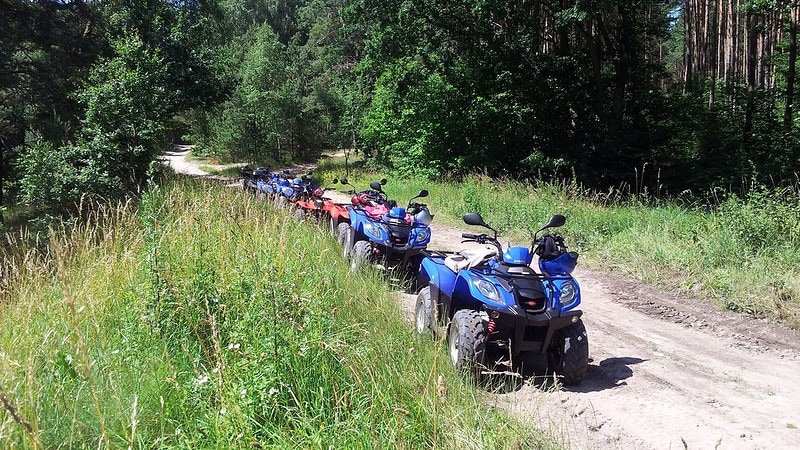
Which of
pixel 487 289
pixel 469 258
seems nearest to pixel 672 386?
pixel 487 289

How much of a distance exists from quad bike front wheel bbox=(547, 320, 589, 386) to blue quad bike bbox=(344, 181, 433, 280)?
2528mm

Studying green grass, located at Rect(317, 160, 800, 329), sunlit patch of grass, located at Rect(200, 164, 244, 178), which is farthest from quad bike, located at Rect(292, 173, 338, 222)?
sunlit patch of grass, located at Rect(200, 164, 244, 178)

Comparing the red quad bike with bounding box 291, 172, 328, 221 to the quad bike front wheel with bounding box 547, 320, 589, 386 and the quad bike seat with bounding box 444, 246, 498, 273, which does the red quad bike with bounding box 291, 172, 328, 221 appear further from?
the quad bike front wheel with bounding box 547, 320, 589, 386


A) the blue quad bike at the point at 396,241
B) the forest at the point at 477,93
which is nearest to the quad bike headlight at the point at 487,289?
the blue quad bike at the point at 396,241

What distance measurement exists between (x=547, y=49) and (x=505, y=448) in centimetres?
1809

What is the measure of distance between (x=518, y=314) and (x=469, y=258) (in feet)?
2.83

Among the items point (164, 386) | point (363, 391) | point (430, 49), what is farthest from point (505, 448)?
point (430, 49)

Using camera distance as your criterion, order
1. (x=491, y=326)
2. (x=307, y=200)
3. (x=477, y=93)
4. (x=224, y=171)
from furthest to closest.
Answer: (x=224, y=171) < (x=477, y=93) < (x=307, y=200) < (x=491, y=326)

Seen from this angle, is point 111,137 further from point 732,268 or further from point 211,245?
point 732,268

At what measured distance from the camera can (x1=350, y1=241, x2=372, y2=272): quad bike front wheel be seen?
6.27 metres

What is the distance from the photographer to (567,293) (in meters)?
4.00

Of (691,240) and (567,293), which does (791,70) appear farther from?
(567,293)

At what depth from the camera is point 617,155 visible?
52.7ft

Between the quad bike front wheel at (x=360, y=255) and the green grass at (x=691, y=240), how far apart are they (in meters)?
3.55
